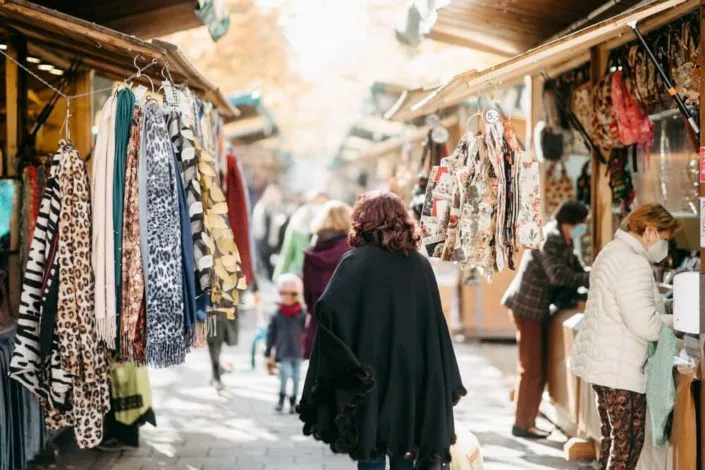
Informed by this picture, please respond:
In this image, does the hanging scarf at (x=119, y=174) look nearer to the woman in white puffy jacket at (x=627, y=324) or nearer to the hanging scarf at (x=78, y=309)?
the hanging scarf at (x=78, y=309)

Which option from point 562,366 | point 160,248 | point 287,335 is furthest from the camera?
point 287,335

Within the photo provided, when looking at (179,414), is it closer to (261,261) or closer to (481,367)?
(481,367)

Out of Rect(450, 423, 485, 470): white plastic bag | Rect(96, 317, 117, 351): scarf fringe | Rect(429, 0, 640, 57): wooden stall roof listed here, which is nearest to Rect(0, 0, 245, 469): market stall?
Rect(96, 317, 117, 351): scarf fringe

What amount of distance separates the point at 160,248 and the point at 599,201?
426 cm

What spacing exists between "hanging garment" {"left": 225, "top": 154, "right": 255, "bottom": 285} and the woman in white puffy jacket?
3.05 metres

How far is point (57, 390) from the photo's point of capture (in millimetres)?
5113

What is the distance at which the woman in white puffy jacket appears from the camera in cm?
545

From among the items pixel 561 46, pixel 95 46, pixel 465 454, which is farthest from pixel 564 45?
pixel 95 46

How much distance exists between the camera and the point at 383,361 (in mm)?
4812

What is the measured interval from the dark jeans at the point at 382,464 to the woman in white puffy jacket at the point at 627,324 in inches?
55.8

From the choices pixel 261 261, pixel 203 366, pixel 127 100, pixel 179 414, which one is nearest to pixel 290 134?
pixel 261 261

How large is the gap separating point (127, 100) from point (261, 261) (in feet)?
44.2

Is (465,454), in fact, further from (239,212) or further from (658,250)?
(239,212)

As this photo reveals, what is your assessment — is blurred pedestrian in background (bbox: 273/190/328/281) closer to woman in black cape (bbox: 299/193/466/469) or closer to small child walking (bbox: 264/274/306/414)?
small child walking (bbox: 264/274/306/414)
